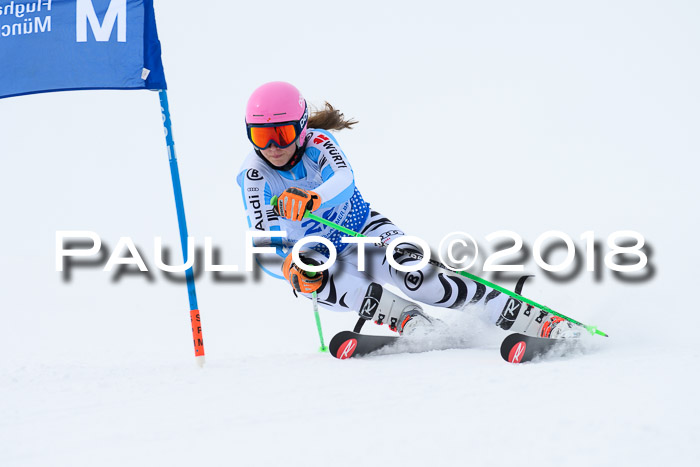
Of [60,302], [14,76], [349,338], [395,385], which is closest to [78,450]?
[395,385]

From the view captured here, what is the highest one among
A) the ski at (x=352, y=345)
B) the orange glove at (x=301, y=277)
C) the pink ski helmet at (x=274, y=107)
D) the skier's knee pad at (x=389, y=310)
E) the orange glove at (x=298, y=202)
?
the pink ski helmet at (x=274, y=107)

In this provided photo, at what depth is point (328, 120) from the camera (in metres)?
4.44

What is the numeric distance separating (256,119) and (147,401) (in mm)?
1605

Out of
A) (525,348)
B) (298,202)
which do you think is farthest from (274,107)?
(525,348)

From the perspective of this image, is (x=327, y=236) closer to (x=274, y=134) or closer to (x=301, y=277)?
(x=301, y=277)

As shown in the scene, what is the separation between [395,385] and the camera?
2.96 meters

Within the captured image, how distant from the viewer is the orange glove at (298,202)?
3.61m

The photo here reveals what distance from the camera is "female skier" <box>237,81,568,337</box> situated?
386 cm

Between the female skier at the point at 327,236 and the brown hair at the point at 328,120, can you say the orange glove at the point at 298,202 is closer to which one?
the female skier at the point at 327,236

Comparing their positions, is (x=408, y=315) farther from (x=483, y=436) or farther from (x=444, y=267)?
(x=483, y=436)

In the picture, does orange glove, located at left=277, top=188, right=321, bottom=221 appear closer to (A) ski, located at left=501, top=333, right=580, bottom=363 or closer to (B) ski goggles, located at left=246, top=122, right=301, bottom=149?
(B) ski goggles, located at left=246, top=122, right=301, bottom=149

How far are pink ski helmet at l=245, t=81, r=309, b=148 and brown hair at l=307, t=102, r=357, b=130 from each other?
476mm

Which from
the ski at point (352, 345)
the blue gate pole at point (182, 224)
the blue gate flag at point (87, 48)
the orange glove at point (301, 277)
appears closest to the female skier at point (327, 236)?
the orange glove at point (301, 277)

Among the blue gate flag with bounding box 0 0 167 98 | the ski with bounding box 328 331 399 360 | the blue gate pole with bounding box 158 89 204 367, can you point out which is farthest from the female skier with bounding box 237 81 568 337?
the blue gate flag with bounding box 0 0 167 98
